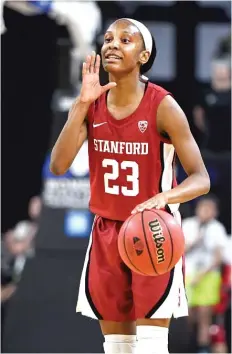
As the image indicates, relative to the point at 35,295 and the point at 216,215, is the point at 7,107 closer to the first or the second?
the point at 216,215

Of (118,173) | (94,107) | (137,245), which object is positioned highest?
(94,107)

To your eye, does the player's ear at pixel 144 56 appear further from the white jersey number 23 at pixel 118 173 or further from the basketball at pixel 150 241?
the basketball at pixel 150 241

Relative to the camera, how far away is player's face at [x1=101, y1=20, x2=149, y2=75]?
4.49 metres

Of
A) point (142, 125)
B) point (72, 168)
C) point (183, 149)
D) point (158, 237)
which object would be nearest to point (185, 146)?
point (183, 149)

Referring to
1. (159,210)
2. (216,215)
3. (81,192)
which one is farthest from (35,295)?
(159,210)

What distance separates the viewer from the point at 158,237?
13.9 feet

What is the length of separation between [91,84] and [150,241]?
0.82 meters

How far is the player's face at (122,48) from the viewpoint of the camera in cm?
449

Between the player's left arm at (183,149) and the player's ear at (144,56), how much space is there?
22 cm

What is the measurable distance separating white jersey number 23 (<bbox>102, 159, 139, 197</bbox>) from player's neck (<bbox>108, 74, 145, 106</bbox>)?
0.29 meters

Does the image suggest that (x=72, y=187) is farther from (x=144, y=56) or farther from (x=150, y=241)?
(x=150, y=241)

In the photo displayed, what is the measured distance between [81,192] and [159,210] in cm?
323

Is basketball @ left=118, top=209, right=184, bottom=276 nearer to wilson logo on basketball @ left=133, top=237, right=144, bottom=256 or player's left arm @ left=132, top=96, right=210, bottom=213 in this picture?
wilson logo on basketball @ left=133, top=237, right=144, bottom=256

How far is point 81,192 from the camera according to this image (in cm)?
750
